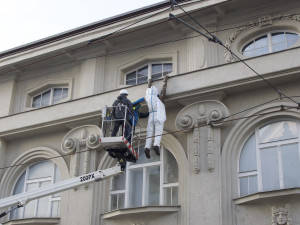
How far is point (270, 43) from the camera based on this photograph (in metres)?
16.4

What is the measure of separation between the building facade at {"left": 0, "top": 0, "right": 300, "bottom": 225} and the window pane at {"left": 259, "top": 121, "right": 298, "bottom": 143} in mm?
31

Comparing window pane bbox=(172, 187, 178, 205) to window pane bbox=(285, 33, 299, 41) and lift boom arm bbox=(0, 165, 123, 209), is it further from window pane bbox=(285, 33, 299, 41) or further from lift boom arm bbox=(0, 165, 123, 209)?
window pane bbox=(285, 33, 299, 41)

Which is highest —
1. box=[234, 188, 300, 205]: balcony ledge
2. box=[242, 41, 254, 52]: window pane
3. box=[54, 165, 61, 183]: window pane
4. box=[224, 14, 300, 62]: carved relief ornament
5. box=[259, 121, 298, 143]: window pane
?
box=[224, 14, 300, 62]: carved relief ornament

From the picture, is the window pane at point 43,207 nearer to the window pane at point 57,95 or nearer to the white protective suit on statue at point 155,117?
the window pane at point 57,95

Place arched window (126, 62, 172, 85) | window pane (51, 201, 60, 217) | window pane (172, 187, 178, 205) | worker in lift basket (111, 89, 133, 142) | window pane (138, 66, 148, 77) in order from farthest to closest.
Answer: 1. window pane (138, 66, 148, 77)
2. arched window (126, 62, 172, 85)
3. window pane (51, 201, 60, 217)
4. window pane (172, 187, 178, 205)
5. worker in lift basket (111, 89, 133, 142)

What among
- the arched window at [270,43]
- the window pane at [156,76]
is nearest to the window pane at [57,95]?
the window pane at [156,76]

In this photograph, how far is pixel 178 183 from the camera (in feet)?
50.5

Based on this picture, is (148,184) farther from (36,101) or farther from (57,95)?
(36,101)

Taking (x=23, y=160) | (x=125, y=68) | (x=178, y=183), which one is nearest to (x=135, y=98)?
(x=125, y=68)

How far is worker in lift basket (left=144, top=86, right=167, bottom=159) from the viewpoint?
48.4 ft

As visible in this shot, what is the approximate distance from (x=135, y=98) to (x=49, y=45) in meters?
4.21

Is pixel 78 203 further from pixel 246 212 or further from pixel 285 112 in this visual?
pixel 285 112

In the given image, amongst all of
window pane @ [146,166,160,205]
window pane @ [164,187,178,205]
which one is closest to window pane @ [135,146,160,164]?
window pane @ [146,166,160,205]

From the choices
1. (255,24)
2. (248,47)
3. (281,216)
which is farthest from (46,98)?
(281,216)
